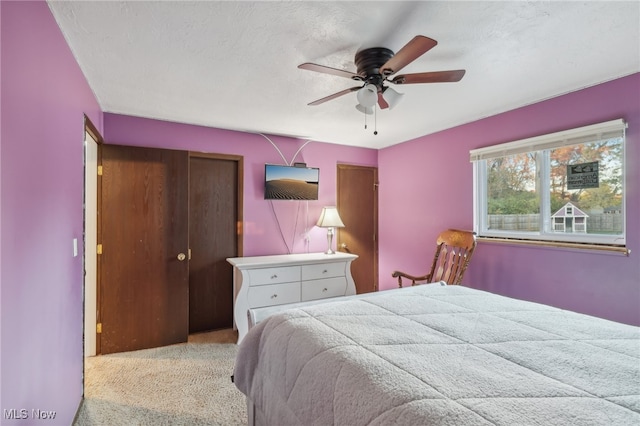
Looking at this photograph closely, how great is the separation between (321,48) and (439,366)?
1.75 meters

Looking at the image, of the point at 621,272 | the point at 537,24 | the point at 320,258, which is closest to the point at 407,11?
the point at 537,24

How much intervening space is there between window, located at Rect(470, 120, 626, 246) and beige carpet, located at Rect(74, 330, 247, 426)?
2.80 m

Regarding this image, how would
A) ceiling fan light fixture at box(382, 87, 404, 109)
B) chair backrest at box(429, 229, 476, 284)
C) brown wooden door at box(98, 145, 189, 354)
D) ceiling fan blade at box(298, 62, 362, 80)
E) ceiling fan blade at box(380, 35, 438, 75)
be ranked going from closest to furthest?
1. ceiling fan blade at box(380, 35, 438, 75)
2. ceiling fan blade at box(298, 62, 362, 80)
3. ceiling fan light fixture at box(382, 87, 404, 109)
4. brown wooden door at box(98, 145, 189, 354)
5. chair backrest at box(429, 229, 476, 284)

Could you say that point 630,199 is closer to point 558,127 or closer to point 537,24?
point 558,127

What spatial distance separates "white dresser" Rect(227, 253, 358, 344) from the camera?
313 cm

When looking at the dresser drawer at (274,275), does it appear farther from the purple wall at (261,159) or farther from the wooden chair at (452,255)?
the wooden chair at (452,255)

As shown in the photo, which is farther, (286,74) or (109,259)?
(109,259)

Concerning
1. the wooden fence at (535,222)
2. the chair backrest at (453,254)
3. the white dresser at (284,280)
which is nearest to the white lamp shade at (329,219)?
the white dresser at (284,280)

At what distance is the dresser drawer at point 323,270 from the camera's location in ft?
11.4

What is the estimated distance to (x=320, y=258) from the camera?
3580 millimetres

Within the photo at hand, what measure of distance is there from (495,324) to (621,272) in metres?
1.60

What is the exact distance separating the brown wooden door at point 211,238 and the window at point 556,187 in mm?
2729

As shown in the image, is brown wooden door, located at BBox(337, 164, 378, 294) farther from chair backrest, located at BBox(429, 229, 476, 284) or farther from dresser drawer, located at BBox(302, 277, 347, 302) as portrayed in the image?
chair backrest, located at BBox(429, 229, 476, 284)

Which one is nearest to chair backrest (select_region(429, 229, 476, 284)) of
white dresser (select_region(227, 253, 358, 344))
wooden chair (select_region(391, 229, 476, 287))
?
wooden chair (select_region(391, 229, 476, 287))
